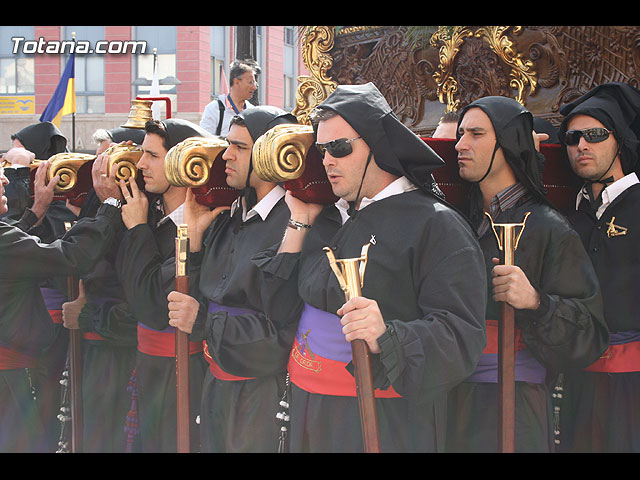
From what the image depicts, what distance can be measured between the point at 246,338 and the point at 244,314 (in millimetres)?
150

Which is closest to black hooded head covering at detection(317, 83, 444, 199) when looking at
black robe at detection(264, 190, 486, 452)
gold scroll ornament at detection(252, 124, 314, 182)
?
black robe at detection(264, 190, 486, 452)

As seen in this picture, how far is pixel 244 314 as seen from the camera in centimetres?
371

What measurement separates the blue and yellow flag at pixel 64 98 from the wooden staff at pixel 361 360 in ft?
25.8

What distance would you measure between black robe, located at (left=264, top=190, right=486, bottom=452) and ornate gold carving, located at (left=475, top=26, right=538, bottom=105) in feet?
7.83

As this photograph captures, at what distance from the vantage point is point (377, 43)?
20.4ft

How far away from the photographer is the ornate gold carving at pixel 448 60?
5559 millimetres

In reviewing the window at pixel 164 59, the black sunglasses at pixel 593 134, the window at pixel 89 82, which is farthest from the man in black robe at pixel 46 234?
the window at pixel 89 82

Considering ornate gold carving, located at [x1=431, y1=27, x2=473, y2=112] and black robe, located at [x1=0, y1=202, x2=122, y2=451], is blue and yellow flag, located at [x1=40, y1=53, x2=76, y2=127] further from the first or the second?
black robe, located at [x1=0, y1=202, x2=122, y2=451]

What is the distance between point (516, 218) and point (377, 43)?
3135 millimetres

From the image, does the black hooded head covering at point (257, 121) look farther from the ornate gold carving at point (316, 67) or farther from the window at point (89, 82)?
the window at point (89, 82)

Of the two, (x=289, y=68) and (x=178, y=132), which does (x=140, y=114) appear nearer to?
(x=178, y=132)

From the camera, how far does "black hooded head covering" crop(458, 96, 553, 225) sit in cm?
348

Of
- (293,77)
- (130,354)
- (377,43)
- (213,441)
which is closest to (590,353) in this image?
(213,441)
